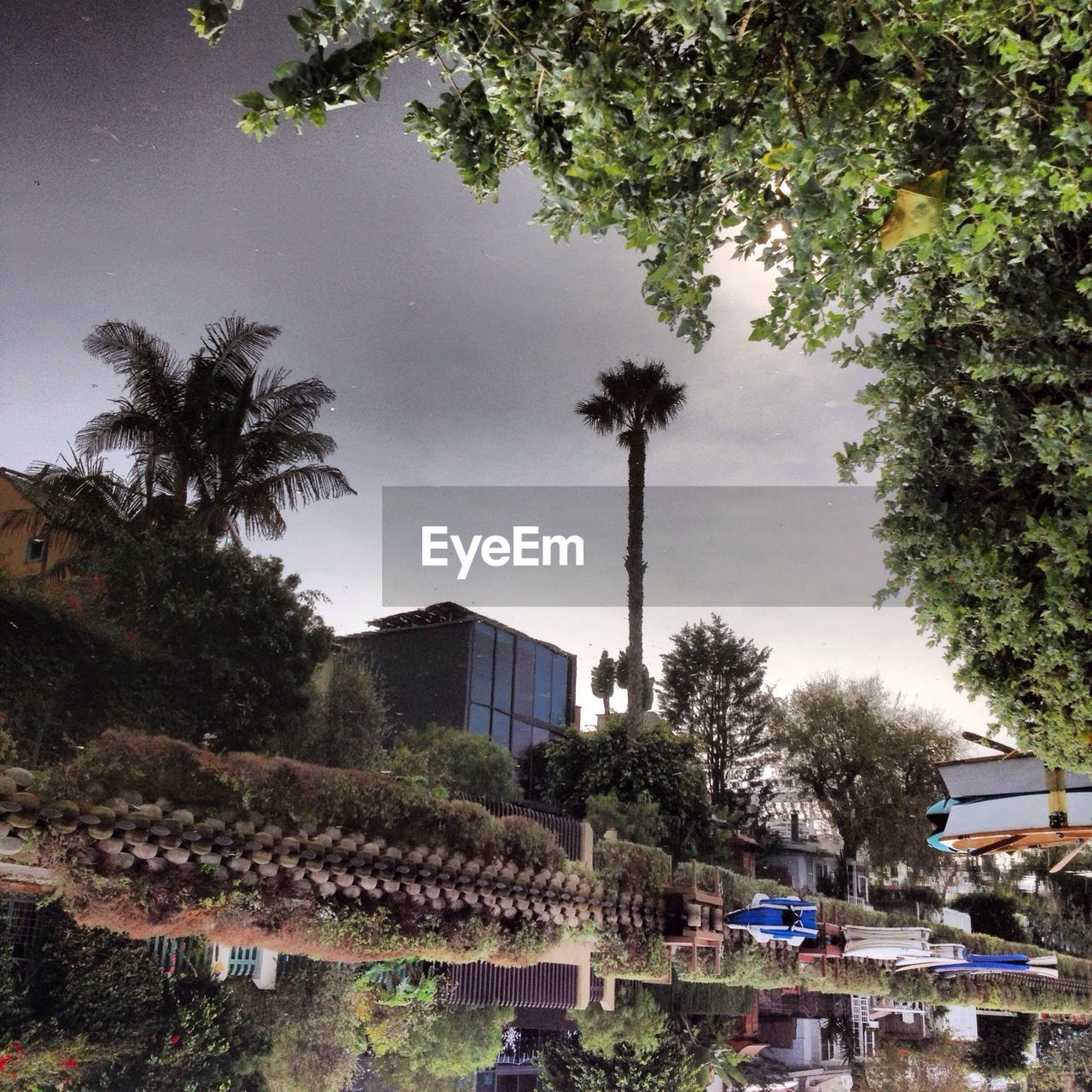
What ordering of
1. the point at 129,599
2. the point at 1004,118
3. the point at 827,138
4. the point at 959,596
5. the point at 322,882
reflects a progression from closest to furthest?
the point at 827,138
the point at 1004,118
the point at 959,596
the point at 322,882
the point at 129,599

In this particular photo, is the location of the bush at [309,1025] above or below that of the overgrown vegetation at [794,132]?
below

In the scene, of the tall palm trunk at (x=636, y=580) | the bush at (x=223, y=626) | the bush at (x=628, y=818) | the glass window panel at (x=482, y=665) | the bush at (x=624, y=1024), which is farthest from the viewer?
the glass window panel at (x=482, y=665)

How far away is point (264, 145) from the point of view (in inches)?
530

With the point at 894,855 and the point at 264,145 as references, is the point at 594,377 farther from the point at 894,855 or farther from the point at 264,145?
the point at 894,855

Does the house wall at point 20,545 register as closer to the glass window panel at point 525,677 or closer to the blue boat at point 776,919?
the glass window panel at point 525,677

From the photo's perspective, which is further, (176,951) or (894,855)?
(894,855)

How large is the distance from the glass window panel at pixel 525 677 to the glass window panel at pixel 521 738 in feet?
0.78

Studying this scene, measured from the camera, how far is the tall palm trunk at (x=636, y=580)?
59.8ft

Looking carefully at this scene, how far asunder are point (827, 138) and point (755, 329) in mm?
836

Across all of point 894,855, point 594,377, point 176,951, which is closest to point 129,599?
point 176,951

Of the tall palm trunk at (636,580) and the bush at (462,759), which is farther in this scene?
the tall palm trunk at (636,580)

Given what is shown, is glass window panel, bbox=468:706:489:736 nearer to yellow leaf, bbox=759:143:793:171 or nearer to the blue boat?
the blue boat

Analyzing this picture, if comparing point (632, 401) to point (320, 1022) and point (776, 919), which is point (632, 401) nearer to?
point (776, 919)

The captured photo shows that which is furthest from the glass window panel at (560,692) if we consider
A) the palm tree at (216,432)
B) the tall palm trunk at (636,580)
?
the palm tree at (216,432)
